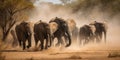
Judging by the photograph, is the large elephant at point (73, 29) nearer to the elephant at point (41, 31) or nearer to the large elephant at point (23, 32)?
the elephant at point (41, 31)

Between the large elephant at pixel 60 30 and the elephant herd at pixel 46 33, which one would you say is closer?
Answer: the elephant herd at pixel 46 33

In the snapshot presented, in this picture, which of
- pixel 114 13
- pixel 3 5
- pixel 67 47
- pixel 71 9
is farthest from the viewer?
pixel 71 9

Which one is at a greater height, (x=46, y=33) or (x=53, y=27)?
(x=53, y=27)

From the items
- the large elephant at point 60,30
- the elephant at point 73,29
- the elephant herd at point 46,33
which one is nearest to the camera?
the elephant herd at point 46,33

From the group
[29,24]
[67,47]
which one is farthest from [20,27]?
[67,47]

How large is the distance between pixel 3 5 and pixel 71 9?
2004cm

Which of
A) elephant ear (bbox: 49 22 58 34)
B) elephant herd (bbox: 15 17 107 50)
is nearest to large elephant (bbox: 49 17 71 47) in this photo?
elephant herd (bbox: 15 17 107 50)

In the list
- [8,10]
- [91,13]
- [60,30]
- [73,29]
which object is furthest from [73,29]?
[91,13]

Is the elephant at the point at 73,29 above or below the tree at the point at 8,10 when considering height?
below

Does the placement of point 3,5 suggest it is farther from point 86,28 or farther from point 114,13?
point 114,13

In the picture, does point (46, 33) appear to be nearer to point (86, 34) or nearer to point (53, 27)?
point (53, 27)

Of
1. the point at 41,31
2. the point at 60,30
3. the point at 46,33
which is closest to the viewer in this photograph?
the point at 46,33

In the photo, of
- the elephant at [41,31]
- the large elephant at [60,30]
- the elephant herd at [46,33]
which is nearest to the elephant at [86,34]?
the elephant herd at [46,33]

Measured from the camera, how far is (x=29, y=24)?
30047 mm
